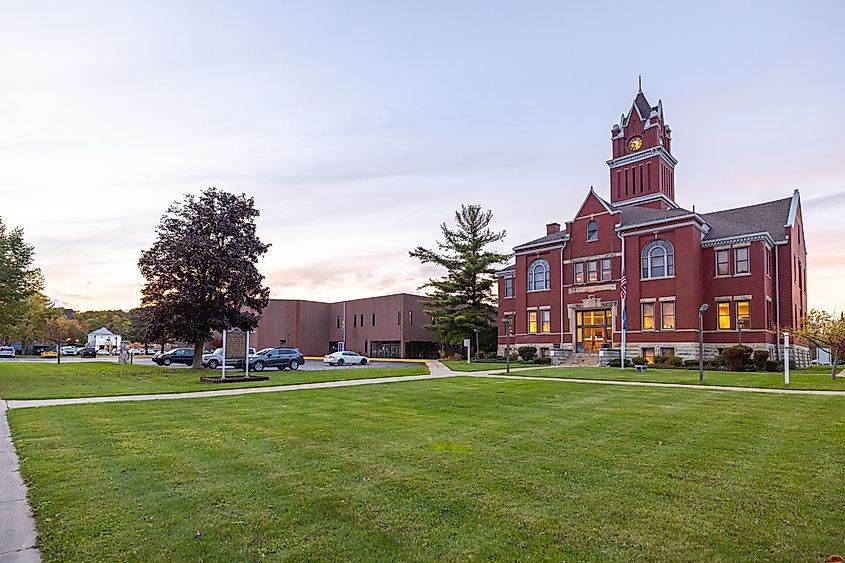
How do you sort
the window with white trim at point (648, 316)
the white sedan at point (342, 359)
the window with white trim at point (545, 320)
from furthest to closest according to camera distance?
the white sedan at point (342, 359) → the window with white trim at point (545, 320) → the window with white trim at point (648, 316)

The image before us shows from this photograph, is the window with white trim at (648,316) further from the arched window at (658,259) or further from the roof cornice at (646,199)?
the roof cornice at (646,199)

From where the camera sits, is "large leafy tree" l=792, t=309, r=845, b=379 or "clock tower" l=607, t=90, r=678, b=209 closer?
"large leafy tree" l=792, t=309, r=845, b=379

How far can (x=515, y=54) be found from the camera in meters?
19.2

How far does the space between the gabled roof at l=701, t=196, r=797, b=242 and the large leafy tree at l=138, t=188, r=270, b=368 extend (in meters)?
30.6

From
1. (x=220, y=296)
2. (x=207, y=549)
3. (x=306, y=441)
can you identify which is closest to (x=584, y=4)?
(x=306, y=441)

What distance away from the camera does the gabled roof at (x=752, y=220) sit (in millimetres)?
37250

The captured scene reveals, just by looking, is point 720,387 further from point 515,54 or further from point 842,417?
point 515,54

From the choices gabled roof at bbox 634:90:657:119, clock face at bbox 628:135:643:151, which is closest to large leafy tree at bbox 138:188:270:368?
clock face at bbox 628:135:643:151

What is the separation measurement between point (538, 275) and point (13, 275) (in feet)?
116

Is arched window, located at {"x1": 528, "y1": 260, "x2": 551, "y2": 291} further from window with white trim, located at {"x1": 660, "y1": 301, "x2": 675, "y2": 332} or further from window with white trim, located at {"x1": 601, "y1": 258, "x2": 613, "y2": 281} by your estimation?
window with white trim, located at {"x1": 660, "y1": 301, "x2": 675, "y2": 332}

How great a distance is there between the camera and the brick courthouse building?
3559cm

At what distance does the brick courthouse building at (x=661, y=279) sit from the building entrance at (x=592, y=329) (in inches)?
2.9

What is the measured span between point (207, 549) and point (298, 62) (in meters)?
17.8

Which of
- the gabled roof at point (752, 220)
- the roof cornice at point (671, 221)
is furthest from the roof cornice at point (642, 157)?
the roof cornice at point (671, 221)
